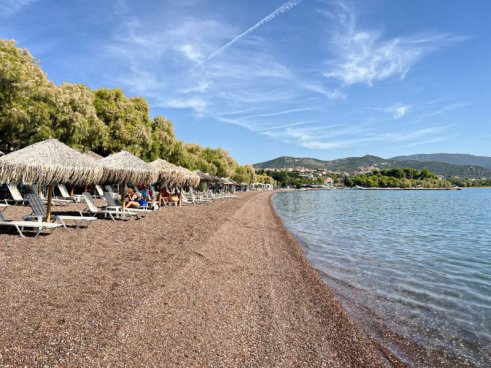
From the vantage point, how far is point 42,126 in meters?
18.4

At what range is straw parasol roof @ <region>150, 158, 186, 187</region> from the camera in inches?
731

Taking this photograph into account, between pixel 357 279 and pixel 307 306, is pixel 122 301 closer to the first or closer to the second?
pixel 307 306

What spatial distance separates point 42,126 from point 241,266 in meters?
15.7

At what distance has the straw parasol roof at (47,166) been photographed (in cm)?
927

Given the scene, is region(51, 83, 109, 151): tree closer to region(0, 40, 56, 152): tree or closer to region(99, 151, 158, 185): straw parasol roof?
region(0, 40, 56, 152): tree

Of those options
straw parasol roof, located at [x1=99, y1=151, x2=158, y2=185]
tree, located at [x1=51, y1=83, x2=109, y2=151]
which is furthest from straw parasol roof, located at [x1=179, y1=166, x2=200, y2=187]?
tree, located at [x1=51, y1=83, x2=109, y2=151]

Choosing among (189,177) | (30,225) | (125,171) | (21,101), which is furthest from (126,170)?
(21,101)

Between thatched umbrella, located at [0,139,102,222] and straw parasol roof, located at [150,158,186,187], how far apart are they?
6.92m

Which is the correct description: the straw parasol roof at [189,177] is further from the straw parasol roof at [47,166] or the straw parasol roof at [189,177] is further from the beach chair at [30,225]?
the beach chair at [30,225]

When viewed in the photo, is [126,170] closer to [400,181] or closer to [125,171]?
[125,171]

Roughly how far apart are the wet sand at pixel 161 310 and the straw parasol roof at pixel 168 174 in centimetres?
959

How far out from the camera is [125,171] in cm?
1390

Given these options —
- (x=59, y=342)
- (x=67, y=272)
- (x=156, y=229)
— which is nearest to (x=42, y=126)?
(x=156, y=229)

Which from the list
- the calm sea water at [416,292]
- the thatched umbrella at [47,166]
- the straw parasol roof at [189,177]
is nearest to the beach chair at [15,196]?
the thatched umbrella at [47,166]
